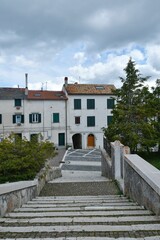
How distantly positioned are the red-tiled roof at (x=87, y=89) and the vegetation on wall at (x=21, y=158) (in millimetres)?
25706

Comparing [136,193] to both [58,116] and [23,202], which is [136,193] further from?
[58,116]

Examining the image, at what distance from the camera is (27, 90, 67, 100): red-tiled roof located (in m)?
35.4

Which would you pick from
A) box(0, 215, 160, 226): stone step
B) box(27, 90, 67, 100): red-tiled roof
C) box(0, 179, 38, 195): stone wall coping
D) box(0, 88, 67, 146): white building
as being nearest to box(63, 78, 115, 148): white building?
box(27, 90, 67, 100): red-tiled roof

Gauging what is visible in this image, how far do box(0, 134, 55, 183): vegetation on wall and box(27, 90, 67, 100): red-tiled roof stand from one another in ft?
80.8

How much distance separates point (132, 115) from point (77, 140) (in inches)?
802

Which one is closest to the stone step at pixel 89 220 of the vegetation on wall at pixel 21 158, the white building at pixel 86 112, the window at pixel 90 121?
the vegetation on wall at pixel 21 158

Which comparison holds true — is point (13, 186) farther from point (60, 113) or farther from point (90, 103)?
point (90, 103)

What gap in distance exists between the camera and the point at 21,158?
969 centimetres

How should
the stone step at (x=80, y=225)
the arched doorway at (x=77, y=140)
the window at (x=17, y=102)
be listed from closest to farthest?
the stone step at (x=80, y=225) → the window at (x=17, y=102) → the arched doorway at (x=77, y=140)

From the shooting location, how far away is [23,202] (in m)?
7.34

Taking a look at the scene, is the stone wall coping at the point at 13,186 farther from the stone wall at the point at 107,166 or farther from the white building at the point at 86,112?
the white building at the point at 86,112

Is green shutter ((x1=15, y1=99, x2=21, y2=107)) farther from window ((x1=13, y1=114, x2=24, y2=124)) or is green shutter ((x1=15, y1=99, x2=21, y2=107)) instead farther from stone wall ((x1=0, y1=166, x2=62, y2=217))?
stone wall ((x1=0, y1=166, x2=62, y2=217))

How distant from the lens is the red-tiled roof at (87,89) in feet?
120

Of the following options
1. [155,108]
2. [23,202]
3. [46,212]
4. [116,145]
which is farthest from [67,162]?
[46,212]
